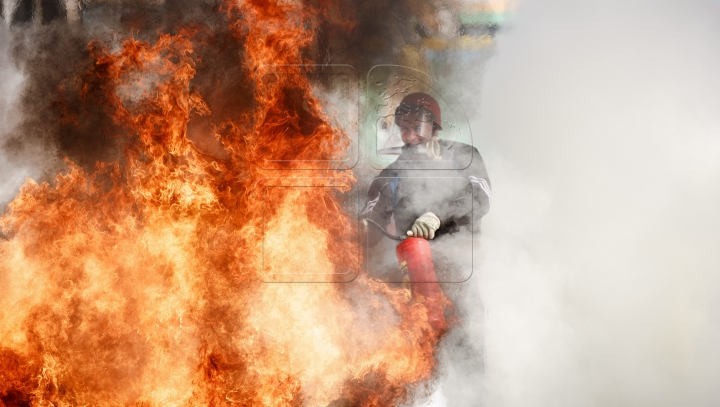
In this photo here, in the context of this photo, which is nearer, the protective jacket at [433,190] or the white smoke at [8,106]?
the protective jacket at [433,190]

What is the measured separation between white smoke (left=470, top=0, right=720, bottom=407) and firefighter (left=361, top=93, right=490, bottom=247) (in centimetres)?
26

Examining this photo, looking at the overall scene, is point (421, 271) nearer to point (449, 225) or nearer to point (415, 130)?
point (449, 225)

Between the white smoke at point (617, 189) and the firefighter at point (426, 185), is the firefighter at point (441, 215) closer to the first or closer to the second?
the firefighter at point (426, 185)

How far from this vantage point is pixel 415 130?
330 cm

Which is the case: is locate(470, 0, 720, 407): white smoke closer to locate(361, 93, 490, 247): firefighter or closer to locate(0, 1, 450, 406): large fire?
locate(361, 93, 490, 247): firefighter

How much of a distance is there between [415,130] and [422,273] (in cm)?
104

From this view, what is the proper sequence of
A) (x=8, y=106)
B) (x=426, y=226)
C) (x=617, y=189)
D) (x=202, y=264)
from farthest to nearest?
(x=8, y=106) → (x=202, y=264) → (x=426, y=226) → (x=617, y=189)

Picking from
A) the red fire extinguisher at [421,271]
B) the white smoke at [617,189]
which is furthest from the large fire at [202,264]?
the white smoke at [617,189]

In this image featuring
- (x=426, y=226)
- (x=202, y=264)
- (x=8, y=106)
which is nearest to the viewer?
(x=426, y=226)

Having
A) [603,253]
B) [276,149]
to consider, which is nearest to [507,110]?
[603,253]

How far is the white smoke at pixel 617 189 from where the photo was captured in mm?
3203

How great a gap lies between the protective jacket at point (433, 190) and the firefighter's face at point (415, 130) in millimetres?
51

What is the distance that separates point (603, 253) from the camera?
3213 millimetres

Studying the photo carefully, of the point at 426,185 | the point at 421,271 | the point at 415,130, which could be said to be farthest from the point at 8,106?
the point at 421,271
